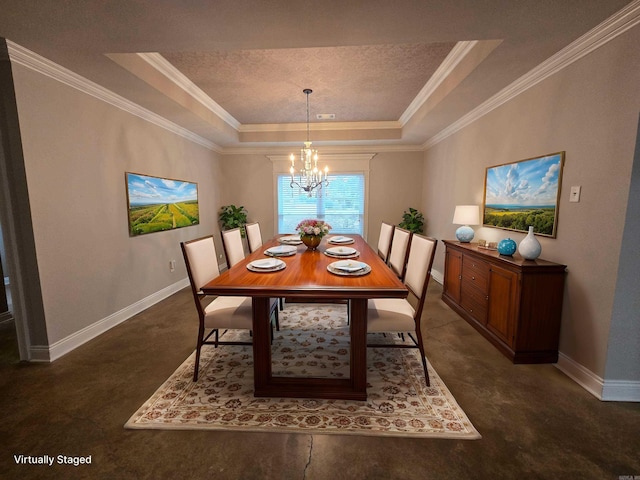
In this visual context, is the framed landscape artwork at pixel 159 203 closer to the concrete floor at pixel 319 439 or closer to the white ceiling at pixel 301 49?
the white ceiling at pixel 301 49

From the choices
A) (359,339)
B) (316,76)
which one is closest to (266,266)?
(359,339)

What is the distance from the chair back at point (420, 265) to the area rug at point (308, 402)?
0.56m

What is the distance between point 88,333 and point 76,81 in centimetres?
232

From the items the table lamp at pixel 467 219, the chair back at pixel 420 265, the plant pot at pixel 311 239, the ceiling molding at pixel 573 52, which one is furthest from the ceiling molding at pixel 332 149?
the chair back at pixel 420 265

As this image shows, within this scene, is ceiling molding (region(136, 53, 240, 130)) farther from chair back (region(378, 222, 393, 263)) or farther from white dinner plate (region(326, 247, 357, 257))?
chair back (region(378, 222, 393, 263))

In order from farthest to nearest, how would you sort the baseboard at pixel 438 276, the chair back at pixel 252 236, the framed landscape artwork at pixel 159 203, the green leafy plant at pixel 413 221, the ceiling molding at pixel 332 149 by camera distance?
the ceiling molding at pixel 332 149
the green leafy plant at pixel 413 221
the baseboard at pixel 438 276
the chair back at pixel 252 236
the framed landscape artwork at pixel 159 203

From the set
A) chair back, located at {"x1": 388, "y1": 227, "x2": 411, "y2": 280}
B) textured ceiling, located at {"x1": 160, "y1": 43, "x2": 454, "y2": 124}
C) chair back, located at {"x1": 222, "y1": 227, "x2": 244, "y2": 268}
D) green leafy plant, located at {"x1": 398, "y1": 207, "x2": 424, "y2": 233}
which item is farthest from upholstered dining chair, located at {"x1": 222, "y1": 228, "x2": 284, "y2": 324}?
green leafy plant, located at {"x1": 398, "y1": 207, "x2": 424, "y2": 233}

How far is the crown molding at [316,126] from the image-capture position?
4891mm

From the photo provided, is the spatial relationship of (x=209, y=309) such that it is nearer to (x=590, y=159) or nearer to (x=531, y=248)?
(x=531, y=248)

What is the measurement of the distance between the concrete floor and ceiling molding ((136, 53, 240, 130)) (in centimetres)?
280

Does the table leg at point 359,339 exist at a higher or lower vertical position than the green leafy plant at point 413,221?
lower

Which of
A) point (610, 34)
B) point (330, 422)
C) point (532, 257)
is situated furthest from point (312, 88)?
point (330, 422)

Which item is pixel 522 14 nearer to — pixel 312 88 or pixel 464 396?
pixel 312 88

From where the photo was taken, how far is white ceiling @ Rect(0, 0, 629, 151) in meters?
1.67
